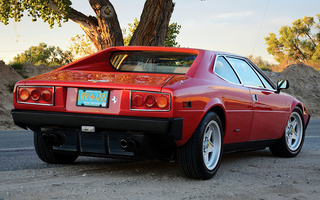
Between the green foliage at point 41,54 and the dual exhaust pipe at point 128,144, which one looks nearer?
the dual exhaust pipe at point 128,144

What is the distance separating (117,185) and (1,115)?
49.1ft

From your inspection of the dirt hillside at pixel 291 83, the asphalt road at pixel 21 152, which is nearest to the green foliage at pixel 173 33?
the dirt hillside at pixel 291 83

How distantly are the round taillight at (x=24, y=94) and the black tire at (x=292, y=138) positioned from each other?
3916 millimetres

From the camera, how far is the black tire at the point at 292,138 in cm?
764

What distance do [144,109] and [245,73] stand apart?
235cm

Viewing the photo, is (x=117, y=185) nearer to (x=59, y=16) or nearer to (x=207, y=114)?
(x=207, y=114)

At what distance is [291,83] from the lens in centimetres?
3388

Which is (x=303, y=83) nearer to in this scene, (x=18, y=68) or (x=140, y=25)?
(x=140, y=25)

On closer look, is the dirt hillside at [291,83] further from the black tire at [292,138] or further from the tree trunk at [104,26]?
the black tire at [292,138]

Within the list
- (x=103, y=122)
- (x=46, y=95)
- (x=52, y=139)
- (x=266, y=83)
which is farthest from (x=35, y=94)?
(x=266, y=83)

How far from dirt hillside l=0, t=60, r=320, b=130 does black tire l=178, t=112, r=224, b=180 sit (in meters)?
12.4

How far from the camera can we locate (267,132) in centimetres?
708

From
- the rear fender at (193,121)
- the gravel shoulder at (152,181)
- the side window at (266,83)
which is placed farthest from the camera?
the side window at (266,83)

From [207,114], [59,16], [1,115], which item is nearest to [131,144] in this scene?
[207,114]
